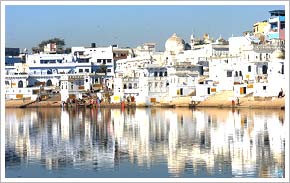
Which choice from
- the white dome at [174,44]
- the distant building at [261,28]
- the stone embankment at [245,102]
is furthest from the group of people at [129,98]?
the distant building at [261,28]

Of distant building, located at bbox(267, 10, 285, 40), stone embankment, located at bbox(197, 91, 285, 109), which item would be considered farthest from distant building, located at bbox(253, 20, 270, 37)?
stone embankment, located at bbox(197, 91, 285, 109)

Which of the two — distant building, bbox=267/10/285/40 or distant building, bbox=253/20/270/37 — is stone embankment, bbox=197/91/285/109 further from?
distant building, bbox=253/20/270/37

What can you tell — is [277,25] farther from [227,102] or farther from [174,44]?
[227,102]

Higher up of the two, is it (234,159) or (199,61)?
(199,61)

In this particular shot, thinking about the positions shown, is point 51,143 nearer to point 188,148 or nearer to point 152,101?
point 188,148

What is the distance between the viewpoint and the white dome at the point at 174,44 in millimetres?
34375

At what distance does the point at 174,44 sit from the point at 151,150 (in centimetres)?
2403

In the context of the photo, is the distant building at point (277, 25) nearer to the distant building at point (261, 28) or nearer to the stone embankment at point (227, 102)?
the distant building at point (261, 28)

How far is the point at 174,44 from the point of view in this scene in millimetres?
34562

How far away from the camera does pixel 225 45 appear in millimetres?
32844

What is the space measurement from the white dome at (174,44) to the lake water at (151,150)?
59.8 ft

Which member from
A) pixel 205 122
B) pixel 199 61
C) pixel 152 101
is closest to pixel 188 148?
pixel 205 122

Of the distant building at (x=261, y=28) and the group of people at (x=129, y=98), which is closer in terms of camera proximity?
the group of people at (x=129, y=98)
